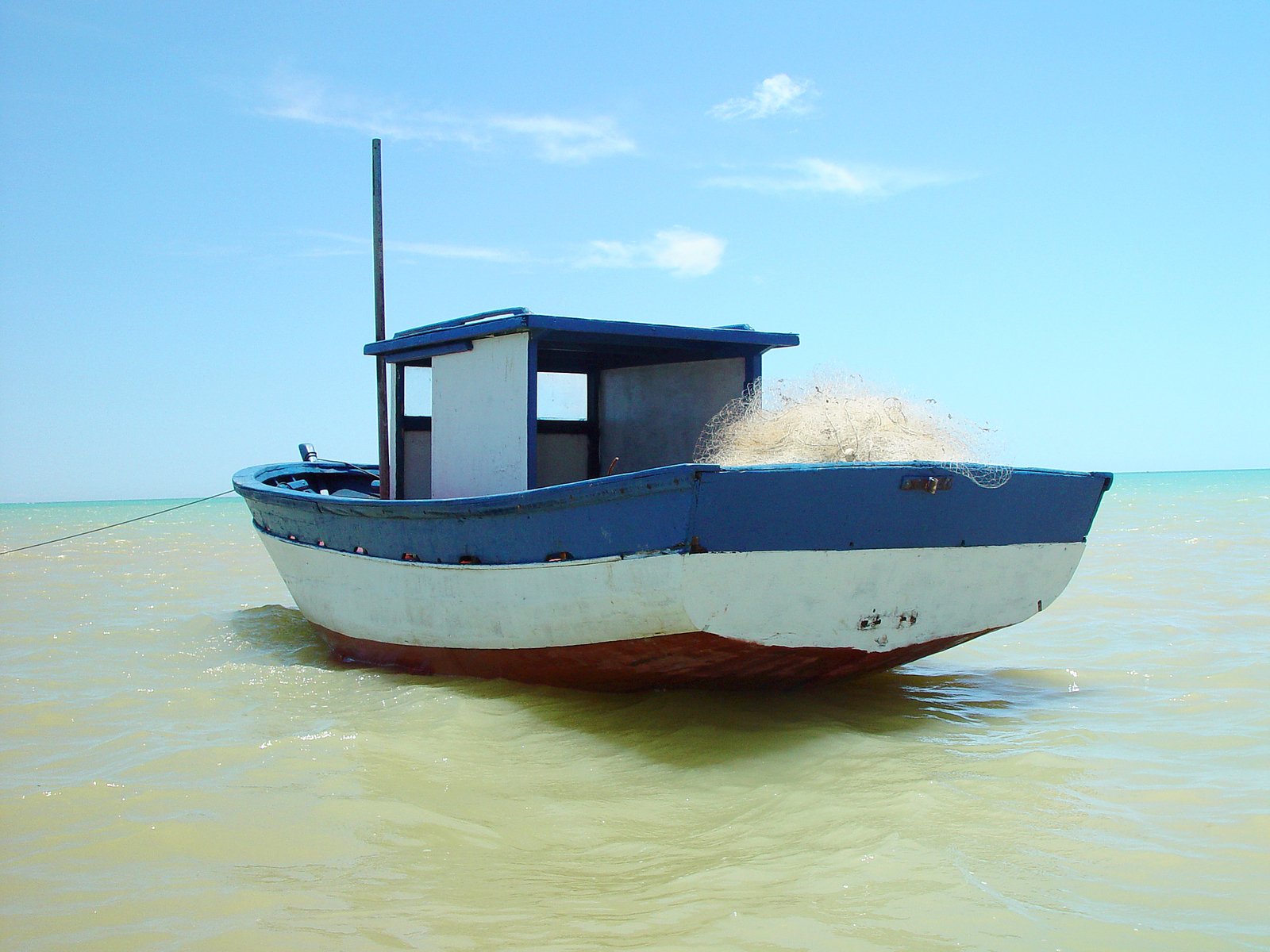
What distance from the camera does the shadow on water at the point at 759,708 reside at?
15.8ft

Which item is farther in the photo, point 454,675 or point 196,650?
point 196,650

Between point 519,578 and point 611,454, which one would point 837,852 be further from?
point 611,454

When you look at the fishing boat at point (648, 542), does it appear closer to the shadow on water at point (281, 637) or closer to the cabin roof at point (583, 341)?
the cabin roof at point (583, 341)

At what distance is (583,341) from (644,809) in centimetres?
331

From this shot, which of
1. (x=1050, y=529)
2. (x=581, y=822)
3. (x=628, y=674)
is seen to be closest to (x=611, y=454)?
(x=628, y=674)

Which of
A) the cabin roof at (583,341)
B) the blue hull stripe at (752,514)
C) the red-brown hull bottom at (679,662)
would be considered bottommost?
the red-brown hull bottom at (679,662)

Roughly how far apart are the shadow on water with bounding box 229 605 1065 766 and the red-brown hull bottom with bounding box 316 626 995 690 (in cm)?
10

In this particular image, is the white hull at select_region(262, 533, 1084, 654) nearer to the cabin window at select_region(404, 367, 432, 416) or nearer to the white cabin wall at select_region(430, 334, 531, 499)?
the white cabin wall at select_region(430, 334, 531, 499)

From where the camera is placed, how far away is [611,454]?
26.0 ft

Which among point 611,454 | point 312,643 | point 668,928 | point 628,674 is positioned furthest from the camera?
point 312,643

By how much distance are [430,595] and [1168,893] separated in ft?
14.0

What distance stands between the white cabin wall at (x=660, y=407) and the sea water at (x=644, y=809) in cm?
229

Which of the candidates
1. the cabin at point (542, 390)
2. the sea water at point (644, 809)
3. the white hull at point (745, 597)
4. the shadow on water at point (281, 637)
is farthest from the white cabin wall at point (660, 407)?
the shadow on water at point (281, 637)

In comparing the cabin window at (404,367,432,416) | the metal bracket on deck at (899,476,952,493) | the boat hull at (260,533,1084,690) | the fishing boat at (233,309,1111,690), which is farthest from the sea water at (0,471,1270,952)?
the cabin window at (404,367,432,416)
